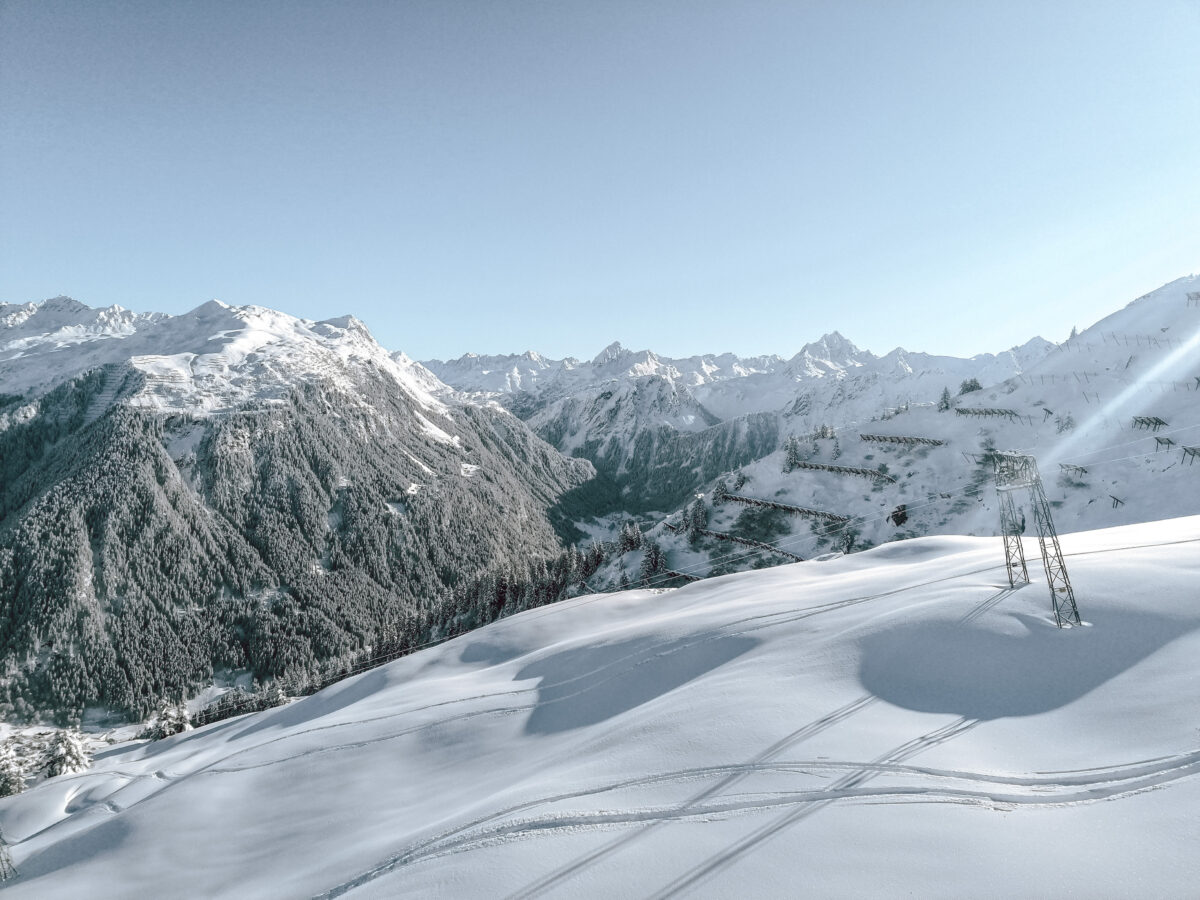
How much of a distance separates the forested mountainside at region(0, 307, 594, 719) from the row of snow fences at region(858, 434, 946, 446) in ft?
370

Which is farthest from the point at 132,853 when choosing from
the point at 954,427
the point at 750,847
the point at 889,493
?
the point at 954,427

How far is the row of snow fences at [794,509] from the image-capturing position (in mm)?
91938

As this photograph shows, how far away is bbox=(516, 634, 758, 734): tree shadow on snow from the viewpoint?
26.2 meters

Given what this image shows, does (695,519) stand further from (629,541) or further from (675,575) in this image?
(629,541)

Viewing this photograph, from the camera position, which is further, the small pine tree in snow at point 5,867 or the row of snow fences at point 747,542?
the row of snow fences at point 747,542

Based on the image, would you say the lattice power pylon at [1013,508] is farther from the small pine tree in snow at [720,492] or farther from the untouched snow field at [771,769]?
the small pine tree in snow at [720,492]

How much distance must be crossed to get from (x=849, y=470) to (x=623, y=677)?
280ft

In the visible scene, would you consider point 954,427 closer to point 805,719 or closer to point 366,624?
point 805,719

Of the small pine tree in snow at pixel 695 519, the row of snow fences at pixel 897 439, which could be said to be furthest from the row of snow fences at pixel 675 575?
the row of snow fences at pixel 897 439

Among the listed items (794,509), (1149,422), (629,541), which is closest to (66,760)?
(629,541)

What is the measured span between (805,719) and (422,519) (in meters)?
193

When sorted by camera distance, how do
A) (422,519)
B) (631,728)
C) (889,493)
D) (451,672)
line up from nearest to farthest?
(631,728) < (451,672) < (889,493) < (422,519)

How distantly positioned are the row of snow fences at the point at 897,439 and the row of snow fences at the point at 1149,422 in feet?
83.7

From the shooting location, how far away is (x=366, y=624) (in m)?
150
